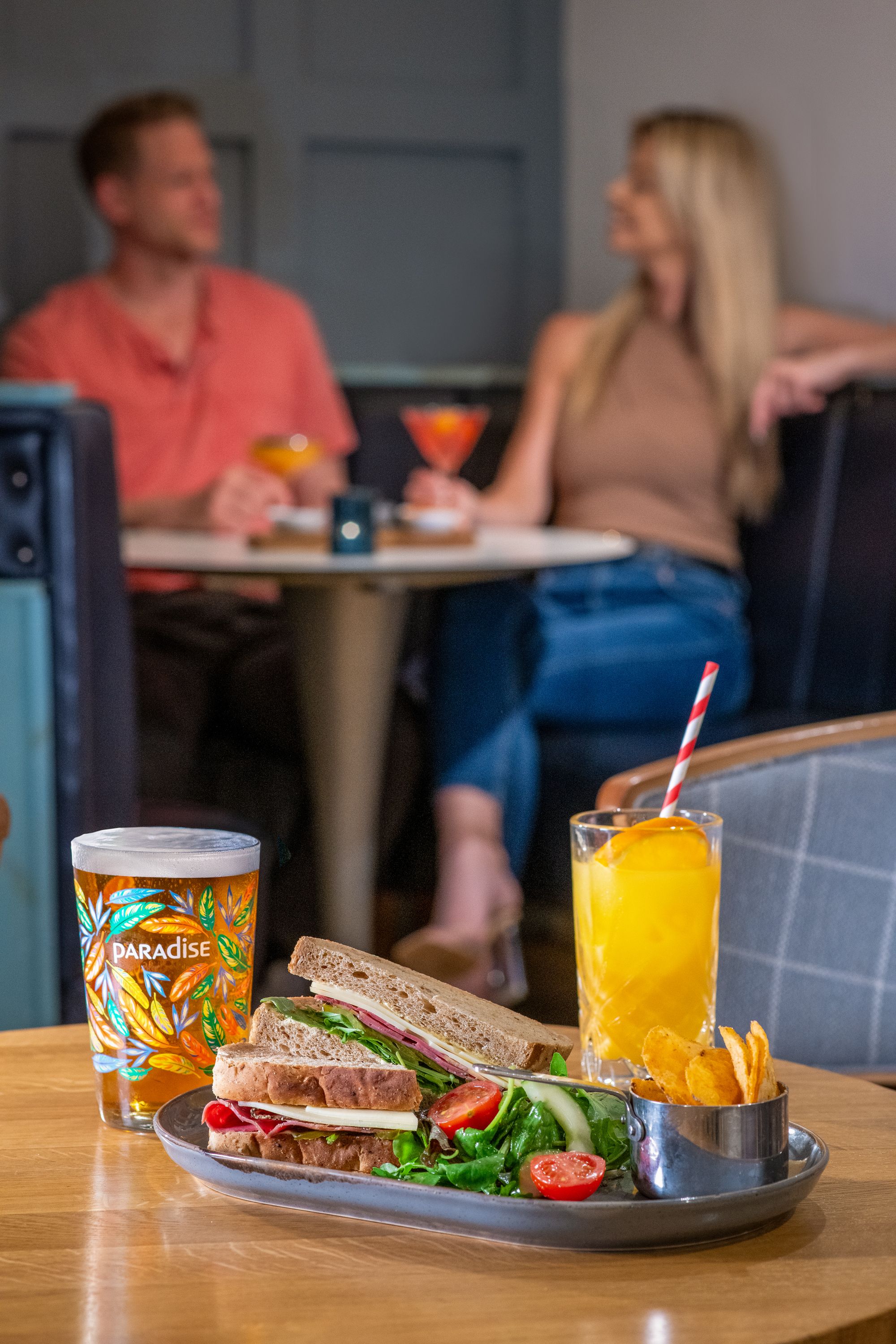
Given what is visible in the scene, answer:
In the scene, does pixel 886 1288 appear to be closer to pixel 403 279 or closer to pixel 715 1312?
pixel 715 1312

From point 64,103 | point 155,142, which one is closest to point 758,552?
point 155,142

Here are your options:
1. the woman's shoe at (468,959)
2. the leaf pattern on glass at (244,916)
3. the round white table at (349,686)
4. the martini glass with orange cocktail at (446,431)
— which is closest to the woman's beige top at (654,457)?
the martini glass with orange cocktail at (446,431)

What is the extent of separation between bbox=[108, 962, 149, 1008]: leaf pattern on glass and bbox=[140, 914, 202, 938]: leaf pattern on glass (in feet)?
0.08

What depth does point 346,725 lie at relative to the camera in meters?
2.18

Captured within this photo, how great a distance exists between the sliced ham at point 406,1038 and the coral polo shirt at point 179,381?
252cm

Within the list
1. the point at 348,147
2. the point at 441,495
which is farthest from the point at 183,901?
the point at 348,147

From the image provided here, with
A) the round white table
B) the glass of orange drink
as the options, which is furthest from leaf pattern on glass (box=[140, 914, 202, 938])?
the glass of orange drink

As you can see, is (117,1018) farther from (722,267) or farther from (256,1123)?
(722,267)

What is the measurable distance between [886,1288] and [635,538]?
241cm

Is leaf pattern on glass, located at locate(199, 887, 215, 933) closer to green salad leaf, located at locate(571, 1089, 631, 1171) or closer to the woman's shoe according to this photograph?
green salad leaf, located at locate(571, 1089, 631, 1171)

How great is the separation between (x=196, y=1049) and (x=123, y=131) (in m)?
3.02

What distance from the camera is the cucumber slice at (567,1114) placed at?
0.63 metres

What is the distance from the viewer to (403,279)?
160 inches

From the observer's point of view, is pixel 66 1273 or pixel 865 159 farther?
pixel 865 159
